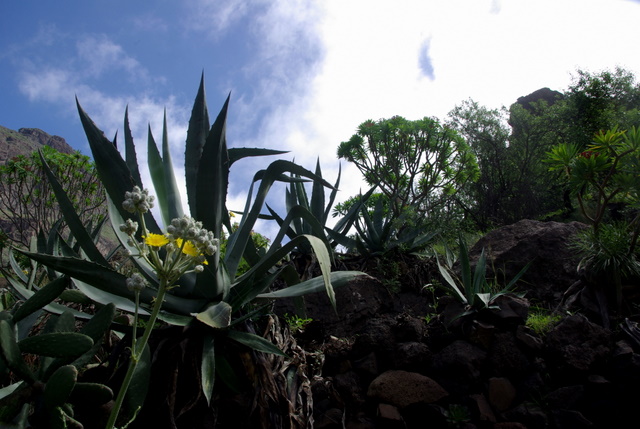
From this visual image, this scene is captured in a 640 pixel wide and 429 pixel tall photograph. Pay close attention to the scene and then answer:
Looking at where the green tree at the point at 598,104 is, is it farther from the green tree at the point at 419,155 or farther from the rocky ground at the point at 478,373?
the rocky ground at the point at 478,373

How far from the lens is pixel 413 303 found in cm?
362

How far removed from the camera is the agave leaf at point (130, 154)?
195cm

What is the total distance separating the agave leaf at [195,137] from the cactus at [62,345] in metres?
0.87

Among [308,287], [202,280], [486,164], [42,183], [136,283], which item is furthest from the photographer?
[486,164]

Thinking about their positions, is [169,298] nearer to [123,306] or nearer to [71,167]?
[123,306]

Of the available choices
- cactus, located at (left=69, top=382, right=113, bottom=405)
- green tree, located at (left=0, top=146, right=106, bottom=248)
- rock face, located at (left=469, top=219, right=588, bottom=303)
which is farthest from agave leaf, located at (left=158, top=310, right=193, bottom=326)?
green tree, located at (left=0, top=146, right=106, bottom=248)

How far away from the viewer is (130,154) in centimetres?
202

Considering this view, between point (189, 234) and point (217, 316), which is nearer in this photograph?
point (189, 234)

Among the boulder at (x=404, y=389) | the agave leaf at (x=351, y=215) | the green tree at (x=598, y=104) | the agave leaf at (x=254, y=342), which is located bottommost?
the boulder at (x=404, y=389)

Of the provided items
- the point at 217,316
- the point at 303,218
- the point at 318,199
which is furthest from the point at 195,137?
the point at 318,199

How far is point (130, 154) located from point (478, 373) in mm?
2151

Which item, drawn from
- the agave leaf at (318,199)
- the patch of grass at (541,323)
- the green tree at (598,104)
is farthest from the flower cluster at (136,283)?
the green tree at (598,104)

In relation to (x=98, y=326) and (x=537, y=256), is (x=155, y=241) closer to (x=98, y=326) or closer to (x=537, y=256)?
(x=98, y=326)

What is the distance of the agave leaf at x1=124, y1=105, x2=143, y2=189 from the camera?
1946mm
